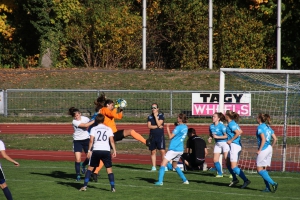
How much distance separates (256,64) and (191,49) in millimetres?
4384

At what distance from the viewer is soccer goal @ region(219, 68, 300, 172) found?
19750 mm

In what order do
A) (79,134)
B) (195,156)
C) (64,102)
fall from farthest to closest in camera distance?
(64,102) < (195,156) < (79,134)

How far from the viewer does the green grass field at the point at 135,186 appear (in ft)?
48.7

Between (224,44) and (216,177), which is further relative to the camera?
(224,44)

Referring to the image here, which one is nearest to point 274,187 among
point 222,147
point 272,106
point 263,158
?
point 263,158

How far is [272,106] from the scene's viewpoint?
24562 mm

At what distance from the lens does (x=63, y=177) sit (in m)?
18.0

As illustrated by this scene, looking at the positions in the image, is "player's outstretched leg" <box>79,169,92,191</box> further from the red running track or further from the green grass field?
the red running track

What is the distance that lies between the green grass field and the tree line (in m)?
25.6

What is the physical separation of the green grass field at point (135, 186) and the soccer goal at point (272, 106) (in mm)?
2184

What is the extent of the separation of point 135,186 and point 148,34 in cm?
3221

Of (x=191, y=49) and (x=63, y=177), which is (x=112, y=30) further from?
(x=63, y=177)

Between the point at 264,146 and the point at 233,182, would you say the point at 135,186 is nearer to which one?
the point at 233,182

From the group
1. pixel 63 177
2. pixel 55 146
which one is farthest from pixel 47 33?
pixel 63 177
